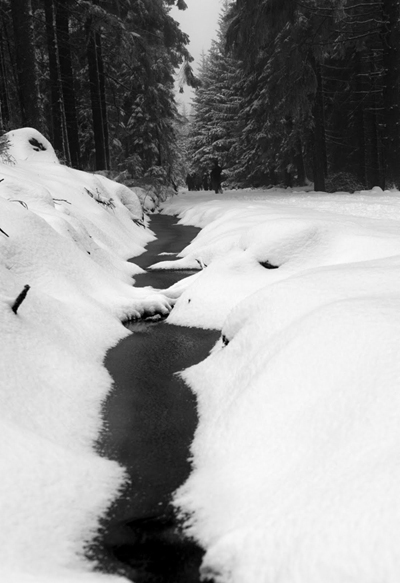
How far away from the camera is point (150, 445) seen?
3791 millimetres

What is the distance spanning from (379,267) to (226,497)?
121 inches

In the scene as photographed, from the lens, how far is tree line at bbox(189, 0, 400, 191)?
17.9m

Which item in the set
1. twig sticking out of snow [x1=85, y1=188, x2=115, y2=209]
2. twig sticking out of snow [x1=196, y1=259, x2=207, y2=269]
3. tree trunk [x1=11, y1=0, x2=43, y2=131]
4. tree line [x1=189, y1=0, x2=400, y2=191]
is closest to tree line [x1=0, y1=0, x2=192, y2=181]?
tree trunk [x1=11, y1=0, x2=43, y2=131]

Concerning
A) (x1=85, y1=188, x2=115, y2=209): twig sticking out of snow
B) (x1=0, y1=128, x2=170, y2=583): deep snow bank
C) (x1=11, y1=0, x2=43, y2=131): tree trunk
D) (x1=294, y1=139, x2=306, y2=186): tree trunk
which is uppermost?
(x1=11, y1=0, x2=43, y2=131): tree trunk

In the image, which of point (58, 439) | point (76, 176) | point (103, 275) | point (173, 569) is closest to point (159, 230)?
point (76, 176)

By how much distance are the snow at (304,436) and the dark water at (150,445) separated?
0.13 metres

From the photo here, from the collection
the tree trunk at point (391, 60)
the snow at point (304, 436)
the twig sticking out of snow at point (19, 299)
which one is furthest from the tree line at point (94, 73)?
the snow at point (304, 436)

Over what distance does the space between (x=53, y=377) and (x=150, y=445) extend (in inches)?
53.4

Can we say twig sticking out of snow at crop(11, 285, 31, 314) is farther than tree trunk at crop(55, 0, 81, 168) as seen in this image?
No

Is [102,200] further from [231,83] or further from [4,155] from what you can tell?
[231,83]

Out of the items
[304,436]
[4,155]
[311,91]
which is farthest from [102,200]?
[304,436]

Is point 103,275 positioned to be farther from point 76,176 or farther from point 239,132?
point 239,132

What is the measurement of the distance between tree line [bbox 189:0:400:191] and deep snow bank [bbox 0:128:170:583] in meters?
13.2

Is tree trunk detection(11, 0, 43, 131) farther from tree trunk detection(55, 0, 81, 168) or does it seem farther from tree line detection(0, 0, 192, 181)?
tree trunk detection(55, 0, 81, 168)
